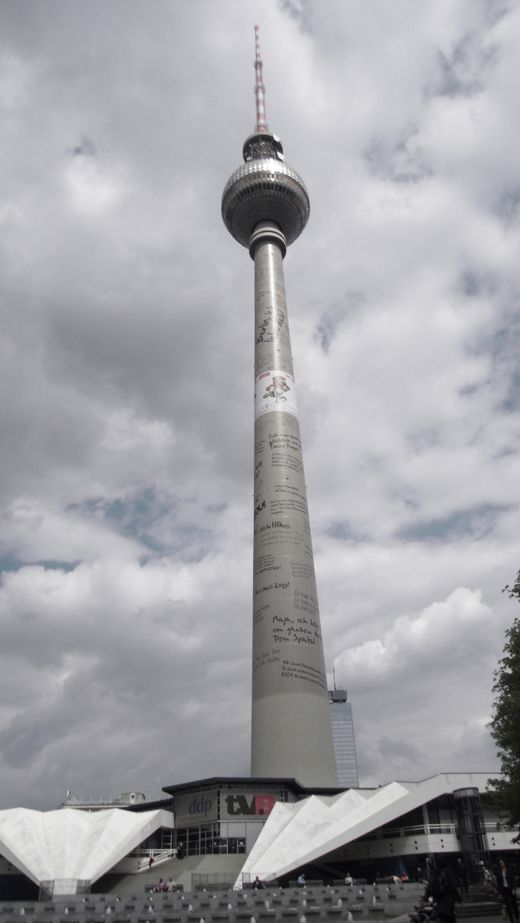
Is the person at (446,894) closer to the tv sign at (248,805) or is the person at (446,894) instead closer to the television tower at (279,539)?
the tv sign at (248,805)

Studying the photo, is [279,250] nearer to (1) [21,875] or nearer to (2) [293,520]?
(2) [293,520]

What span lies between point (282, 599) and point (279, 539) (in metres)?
6.58

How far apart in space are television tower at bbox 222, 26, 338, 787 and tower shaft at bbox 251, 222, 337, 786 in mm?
99

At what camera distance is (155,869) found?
177 feet

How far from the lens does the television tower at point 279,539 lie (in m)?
64.4

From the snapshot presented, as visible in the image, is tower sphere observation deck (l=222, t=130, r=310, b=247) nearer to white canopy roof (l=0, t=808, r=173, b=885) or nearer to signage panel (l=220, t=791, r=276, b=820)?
signage panel (l=220, t=791, r=276, b=820)

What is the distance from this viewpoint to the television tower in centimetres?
6444

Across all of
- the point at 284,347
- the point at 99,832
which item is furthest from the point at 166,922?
the point at 284,347

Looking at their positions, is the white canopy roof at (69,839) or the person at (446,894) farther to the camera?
the white canopy roof at (69,839)

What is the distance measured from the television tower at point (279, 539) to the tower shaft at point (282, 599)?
3.9 inches

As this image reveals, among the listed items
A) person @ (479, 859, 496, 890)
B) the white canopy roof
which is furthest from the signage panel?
person @ (479, 859, 496, 890)

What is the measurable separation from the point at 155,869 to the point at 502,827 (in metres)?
27.1

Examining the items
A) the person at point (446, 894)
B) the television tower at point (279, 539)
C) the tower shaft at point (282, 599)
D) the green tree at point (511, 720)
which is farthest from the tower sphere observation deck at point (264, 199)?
the person at point (446, 894)

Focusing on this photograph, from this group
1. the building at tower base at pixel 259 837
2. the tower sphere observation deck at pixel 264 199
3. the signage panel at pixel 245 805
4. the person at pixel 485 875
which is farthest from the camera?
the tower sphere observation deck at pixel 264 199
